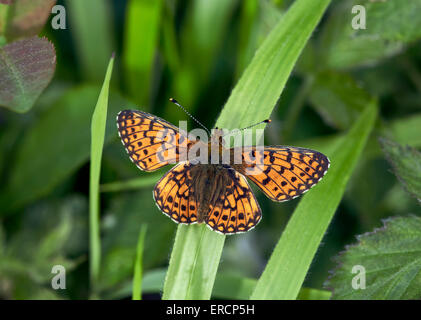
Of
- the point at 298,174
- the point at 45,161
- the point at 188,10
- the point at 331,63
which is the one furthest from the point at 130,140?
the point at 188,10

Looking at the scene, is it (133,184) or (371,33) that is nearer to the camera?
(371,33)

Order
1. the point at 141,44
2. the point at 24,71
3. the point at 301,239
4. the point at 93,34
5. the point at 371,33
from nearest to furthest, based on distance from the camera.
Result: 1. the point at 24,71
2. the point at 301,239
3. the point at 371,33
4. the point at 141,44
5. the point at 93,34

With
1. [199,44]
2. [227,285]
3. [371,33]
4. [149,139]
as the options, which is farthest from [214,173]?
[199,44]

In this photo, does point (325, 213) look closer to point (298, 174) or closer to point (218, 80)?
point (298, 174)

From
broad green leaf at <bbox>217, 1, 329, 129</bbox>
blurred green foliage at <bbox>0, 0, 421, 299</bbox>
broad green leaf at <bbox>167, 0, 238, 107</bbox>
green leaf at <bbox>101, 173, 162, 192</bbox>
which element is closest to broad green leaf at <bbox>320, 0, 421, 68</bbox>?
blurred green foliage at <bbox>0, 0, 421, 299</bbox>

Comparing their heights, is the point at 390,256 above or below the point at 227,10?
below

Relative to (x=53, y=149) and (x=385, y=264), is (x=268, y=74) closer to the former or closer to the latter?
(x=385, y=264)
